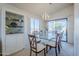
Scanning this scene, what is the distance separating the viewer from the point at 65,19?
5.64 feet

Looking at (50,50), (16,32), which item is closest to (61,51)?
(50,50)

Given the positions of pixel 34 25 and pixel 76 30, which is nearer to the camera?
pixel 76 30

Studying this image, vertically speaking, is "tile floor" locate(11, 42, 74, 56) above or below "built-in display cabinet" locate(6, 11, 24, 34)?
below

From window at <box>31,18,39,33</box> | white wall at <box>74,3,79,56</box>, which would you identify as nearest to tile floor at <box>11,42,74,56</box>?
white wall at <box>74,3,79,56</box>

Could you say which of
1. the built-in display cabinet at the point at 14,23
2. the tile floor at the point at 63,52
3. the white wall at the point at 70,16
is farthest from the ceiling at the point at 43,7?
the tile floor at the point at 63,52

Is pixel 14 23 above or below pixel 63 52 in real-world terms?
above

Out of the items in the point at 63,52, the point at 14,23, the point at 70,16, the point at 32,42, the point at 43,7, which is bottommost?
the point at 63,52

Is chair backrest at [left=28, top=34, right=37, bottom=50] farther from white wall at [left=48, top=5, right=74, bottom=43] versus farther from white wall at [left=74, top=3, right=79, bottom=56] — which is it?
white wall at [left=74, top=3, right=79, bottom=56]

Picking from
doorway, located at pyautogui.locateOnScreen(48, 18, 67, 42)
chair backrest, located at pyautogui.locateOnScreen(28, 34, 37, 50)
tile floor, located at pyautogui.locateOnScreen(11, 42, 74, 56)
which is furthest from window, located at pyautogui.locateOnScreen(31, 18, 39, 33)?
tile floor, located at pyautogui.locateOnScreen(11, 42, 74, 56)

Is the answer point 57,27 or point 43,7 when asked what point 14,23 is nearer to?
point 43,7

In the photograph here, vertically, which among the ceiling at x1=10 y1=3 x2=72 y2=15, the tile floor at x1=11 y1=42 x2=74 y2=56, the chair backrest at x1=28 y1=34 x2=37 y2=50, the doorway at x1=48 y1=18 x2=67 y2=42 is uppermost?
the ceiling at x1=10 y1=3 x2=72 y2=15

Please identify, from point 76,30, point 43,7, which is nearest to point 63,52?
point 76,30

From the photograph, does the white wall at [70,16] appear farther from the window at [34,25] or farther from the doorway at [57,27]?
the window at [34,25]

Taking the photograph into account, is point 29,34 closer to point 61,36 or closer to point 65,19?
point 61,36
